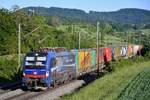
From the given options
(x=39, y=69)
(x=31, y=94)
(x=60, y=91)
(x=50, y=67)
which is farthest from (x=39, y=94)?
(x=50, y=67)

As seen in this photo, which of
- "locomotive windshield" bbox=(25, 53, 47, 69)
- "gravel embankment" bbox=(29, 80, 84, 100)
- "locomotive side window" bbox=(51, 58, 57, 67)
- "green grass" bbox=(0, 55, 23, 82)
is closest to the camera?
"gravel embankment" bbox=(29, 80, 84, 100)

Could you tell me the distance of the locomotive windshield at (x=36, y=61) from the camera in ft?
104

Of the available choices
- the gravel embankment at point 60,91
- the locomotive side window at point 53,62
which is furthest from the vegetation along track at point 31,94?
the locomotive side window at point 53,62

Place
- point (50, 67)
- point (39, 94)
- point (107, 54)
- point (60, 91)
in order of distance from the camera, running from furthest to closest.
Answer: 1. point (107, 54)
2. point (60, 91)
3. point (50, 67)
4. point (39, 94)

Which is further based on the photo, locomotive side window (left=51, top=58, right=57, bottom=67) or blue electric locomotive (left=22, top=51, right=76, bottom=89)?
locomotive side window (left=51, top=58, right=57, bottom=67)

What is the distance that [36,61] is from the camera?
31.7 metres

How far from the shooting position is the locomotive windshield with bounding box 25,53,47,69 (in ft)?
104

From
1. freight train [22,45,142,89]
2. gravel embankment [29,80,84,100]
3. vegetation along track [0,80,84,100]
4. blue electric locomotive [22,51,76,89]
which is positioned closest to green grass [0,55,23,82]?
freight train [22,45,142,89]

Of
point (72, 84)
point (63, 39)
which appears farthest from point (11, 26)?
point (72, 84)

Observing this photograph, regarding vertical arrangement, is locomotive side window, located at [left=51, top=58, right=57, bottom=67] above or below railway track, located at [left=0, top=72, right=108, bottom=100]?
above

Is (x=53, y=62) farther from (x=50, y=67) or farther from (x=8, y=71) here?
(x=8, y=71)

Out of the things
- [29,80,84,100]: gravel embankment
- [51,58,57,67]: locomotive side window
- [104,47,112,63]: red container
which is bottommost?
[29,80,84,100]: gravel embankment

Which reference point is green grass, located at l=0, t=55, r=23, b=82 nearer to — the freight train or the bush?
the bush

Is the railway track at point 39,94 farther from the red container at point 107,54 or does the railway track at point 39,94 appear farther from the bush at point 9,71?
the red container at point 107,54
